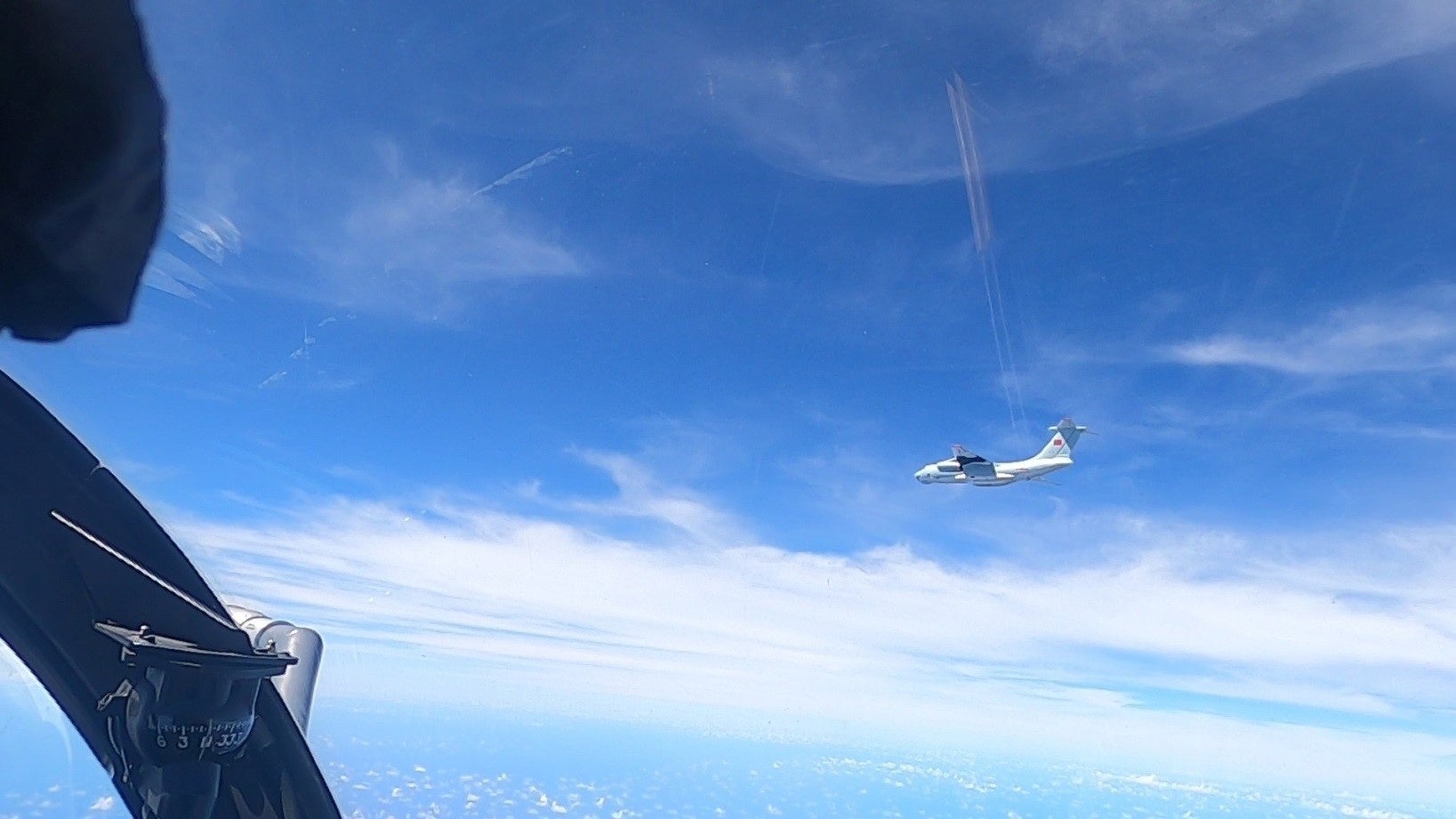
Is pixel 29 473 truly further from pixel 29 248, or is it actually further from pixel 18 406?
pixel 29 248

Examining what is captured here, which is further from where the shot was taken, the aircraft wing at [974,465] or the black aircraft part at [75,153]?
the aircraft wing at [974,465]

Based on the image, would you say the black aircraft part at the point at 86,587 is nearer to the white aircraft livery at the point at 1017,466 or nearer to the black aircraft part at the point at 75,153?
the black aircraft part at the point at 75,153

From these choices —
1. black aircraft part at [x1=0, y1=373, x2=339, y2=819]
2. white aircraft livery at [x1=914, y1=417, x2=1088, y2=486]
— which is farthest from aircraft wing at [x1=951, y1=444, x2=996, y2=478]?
black aircraft part at [x1=0, y1=373, x2=339, y2=819]

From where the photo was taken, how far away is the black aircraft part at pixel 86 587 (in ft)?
12.5

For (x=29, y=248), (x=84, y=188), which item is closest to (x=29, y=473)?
(x=29, y=248)

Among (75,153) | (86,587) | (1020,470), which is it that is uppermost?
(1020,470)

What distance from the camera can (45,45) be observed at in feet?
7.55

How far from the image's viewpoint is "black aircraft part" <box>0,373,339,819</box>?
382cm

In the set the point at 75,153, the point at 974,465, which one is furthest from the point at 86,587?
the point at 974,465

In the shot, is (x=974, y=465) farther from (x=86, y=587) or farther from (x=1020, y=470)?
(x=86, y=587)

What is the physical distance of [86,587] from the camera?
13.1 feet

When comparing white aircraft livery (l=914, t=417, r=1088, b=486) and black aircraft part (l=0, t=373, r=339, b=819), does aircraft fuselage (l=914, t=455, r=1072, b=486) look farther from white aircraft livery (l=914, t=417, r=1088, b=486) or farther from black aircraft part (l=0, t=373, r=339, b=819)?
black aircraft part (l=0, t=373, r=339, b=819)

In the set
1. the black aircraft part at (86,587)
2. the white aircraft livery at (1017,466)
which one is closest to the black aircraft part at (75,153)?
the black aircraft part at (86,587)

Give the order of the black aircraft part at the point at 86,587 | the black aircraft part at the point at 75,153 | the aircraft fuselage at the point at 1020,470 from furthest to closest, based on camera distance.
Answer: the aircraft fuselage at the point at 1020,470
the black aircraft part at the point at 86,587
the black aircraft part at the point at 75,153
